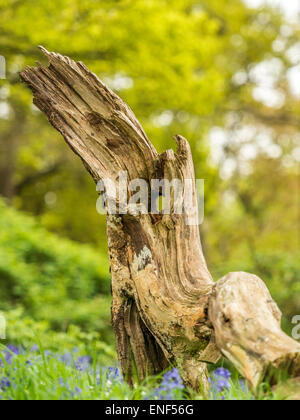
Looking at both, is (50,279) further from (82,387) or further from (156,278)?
(82,387)

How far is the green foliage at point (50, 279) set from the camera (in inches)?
259

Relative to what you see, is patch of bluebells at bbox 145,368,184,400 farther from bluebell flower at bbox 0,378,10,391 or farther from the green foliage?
the green foliage

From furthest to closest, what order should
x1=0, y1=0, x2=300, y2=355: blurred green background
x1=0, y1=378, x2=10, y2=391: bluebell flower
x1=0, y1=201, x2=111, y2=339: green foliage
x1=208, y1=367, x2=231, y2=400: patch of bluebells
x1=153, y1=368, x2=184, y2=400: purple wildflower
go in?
x1=0, y1=0, x2=300, y2=355: blurred green background < x1=0, y1=201, x2=111, y2=339: green foliage < x1=0, y1=378, x2=10, y2=391: bluebell flower < x1=208, y1=367, x2=231, y2=400: patch of bluebells < x1=153, y1=368, x2=184, y2=400: purple wildflower

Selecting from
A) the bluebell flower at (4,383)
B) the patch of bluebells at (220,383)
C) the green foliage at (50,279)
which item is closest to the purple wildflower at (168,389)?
the patch of bluebells at (220,383)

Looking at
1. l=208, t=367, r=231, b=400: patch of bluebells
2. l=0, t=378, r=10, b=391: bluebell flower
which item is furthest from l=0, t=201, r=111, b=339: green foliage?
l=208, t=367, r=231, b=400: patch of bluebells

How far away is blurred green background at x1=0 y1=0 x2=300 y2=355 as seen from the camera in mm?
7227

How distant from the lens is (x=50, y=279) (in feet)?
24.7

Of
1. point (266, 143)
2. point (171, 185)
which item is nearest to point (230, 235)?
point (266, 143)

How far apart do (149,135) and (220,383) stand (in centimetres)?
775

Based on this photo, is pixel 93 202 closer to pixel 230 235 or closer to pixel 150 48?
pixel 230 235

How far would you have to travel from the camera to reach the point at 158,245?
9.34ft

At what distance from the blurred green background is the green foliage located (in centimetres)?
2

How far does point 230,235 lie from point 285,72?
21.4ft

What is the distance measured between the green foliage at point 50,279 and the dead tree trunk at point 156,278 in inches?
134
